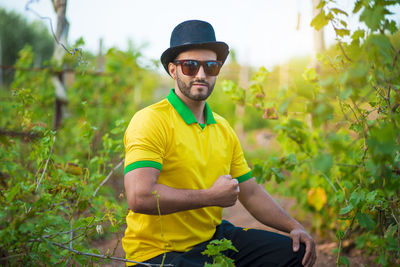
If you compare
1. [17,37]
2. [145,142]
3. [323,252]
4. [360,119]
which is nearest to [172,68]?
[145,142]

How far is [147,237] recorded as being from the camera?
193 cm

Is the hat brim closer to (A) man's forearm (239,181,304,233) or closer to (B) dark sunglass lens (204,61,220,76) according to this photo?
(B) dark sunglass lens (204,61,220,76)

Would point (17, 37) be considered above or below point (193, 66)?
above

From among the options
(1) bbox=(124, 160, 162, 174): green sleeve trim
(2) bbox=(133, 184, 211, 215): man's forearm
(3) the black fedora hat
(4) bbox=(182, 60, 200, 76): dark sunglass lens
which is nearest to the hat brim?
(3) the black fedora hat

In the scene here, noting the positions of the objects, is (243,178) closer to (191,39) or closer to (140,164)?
(140,164)

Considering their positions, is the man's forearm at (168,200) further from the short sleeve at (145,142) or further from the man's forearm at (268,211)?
the man's forearm at (268,211)

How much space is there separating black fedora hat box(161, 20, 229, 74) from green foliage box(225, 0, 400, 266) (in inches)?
26.5

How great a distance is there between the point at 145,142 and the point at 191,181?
1.27ft

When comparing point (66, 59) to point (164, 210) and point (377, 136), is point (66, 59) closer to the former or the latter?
point (164, 210)

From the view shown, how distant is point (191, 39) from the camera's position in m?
2.20

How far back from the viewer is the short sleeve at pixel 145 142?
1.77 metres

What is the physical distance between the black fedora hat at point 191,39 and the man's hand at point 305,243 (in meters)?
1.35

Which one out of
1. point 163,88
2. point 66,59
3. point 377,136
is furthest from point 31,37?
point 377,136

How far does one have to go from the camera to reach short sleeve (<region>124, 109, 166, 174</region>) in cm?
177
